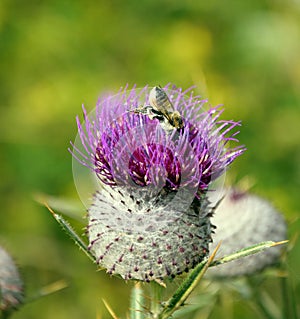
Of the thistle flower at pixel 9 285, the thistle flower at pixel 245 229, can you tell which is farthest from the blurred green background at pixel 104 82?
the thistle flower at pixel 9 285

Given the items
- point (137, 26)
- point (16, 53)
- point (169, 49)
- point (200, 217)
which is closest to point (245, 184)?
point (200, 217)

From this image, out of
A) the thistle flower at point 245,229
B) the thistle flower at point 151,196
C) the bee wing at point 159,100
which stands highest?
the bee wing at point 159,100

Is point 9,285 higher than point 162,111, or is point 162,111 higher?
point 162,111

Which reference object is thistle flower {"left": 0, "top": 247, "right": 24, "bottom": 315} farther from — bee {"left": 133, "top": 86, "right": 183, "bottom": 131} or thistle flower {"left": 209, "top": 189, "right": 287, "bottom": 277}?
bee {"left": 133, "top": 86, "right": 183, "bottom": 131}

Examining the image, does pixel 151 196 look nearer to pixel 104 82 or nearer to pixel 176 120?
pixel 176 120

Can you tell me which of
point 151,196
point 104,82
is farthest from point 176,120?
point 104,82

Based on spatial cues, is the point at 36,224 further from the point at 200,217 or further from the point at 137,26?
the point at 200,217

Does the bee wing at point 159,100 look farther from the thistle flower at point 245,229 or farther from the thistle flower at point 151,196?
the thistle flower at point 245,229
